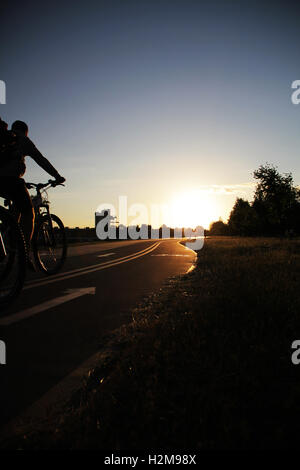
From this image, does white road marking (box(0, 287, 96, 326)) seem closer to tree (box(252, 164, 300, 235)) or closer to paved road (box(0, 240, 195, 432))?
paved road (box(0, 240, 195, 432))

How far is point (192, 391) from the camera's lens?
1742 mm

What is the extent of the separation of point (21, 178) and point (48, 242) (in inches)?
95.6

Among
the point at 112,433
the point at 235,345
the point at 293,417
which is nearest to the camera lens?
the point at 112,433

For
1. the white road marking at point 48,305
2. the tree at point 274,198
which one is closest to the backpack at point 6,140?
the white road marking at point 48,305

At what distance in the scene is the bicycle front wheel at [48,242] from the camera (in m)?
5.86

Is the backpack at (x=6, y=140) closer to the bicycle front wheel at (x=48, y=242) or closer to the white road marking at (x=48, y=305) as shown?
the white road marking at (x=48, y=305)

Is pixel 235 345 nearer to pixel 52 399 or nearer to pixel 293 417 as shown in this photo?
pixel 293 417

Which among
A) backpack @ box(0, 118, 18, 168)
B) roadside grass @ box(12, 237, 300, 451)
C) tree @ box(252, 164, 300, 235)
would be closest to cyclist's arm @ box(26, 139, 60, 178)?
backpack @ box(0, 118, 18, 168)

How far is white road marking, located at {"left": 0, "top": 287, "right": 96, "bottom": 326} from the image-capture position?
11.2 ft

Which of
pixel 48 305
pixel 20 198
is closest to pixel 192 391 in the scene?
pixel 48 305

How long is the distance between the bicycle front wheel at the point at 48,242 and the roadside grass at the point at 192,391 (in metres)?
3.45

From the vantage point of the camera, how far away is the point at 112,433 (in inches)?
55.0

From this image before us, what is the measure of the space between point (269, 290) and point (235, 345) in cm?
247
